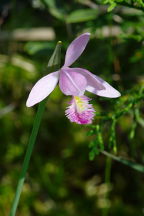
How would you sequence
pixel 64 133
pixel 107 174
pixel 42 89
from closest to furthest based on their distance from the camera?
1. pixel 42 89
2. pixel 107 174
3. pixel 64 133

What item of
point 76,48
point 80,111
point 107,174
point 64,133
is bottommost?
point 107,174

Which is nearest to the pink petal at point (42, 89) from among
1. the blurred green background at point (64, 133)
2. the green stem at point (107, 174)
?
the blurred green background at point (64, 133)

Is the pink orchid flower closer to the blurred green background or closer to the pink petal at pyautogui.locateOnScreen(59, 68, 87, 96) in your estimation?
the pink petal at pyautogui.locateOnScreen(59, 68, 87, 96)

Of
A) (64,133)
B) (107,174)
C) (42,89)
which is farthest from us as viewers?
(64,133)

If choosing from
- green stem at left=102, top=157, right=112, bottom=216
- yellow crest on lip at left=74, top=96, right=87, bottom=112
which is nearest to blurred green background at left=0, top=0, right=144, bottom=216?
green stem at left=102, top=157, right=112, bottom=216

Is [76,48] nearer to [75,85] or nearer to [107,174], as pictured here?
[75,85]

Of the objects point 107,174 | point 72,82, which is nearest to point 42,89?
point 72,82
